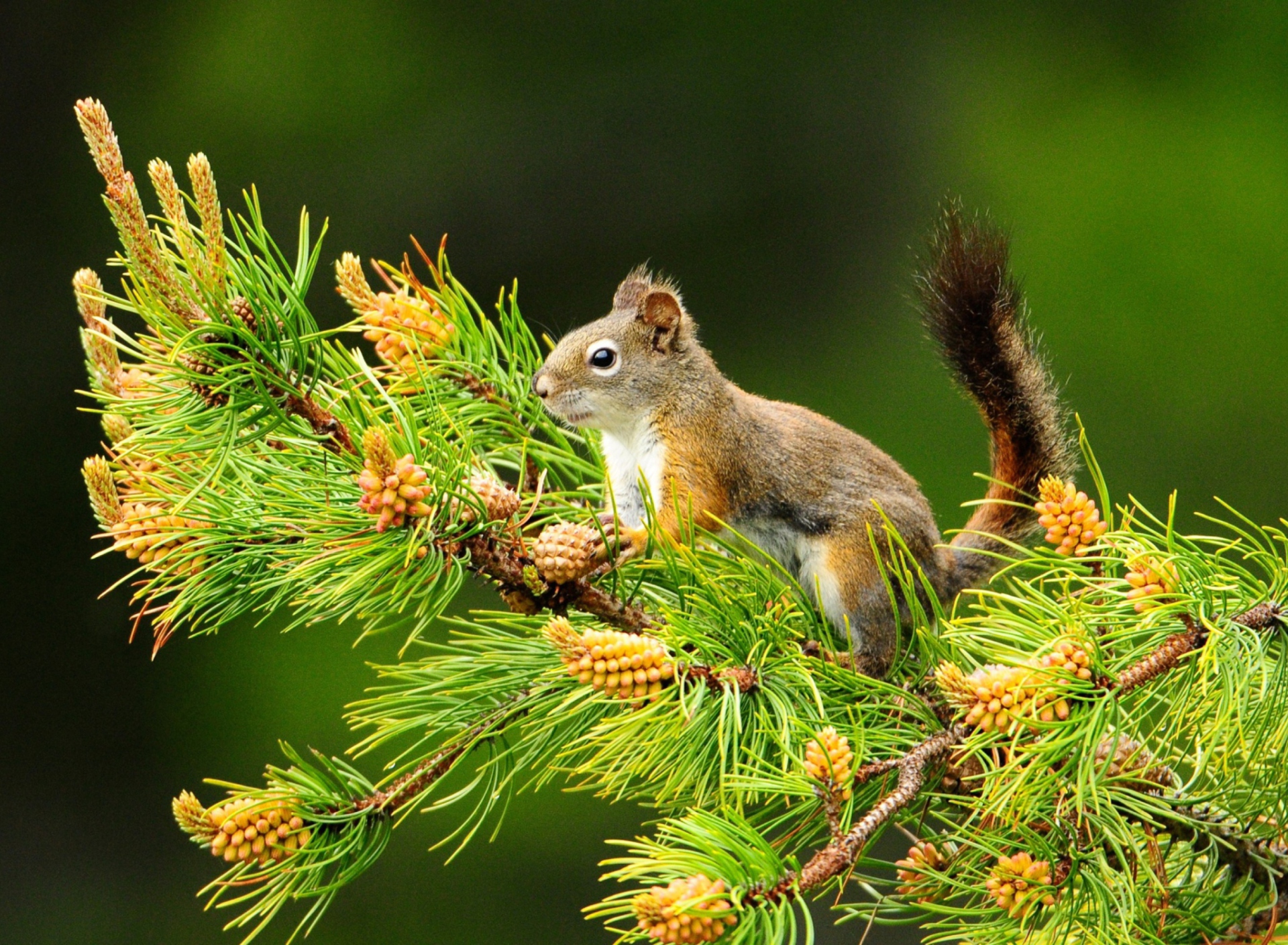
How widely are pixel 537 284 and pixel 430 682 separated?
6.24 feet

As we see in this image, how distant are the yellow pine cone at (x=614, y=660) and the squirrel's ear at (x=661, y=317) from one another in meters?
0.61

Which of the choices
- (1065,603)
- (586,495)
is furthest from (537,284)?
(1065,603)

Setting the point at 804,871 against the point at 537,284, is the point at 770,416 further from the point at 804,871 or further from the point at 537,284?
the point at 537,284

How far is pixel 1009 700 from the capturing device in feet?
1.74

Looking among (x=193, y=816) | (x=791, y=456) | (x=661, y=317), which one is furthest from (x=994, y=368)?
(x=193, y=816)

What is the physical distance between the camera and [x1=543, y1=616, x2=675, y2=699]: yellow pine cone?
540 mm

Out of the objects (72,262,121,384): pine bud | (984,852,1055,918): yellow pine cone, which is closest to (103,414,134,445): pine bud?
(72,262,121,384): pine bud

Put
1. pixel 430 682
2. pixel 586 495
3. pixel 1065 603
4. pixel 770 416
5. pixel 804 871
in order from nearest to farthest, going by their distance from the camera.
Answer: pixel 804 871
pixel 1065 603
pixel 430 682
pixel 586 495
pixel 770 416

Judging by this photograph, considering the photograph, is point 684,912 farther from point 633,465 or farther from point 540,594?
point 633,465

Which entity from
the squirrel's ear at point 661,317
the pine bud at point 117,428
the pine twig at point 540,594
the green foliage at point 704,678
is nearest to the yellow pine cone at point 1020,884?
the green foliage at point 704,678

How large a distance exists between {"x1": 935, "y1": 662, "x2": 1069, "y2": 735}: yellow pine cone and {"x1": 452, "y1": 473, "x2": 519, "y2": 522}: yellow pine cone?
246 mm

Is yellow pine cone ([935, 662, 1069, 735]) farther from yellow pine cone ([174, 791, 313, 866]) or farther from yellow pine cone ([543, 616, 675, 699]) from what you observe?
yellow pine cone ([174, 791, 313, 866])

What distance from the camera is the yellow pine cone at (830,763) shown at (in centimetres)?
53

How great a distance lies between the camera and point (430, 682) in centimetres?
71
